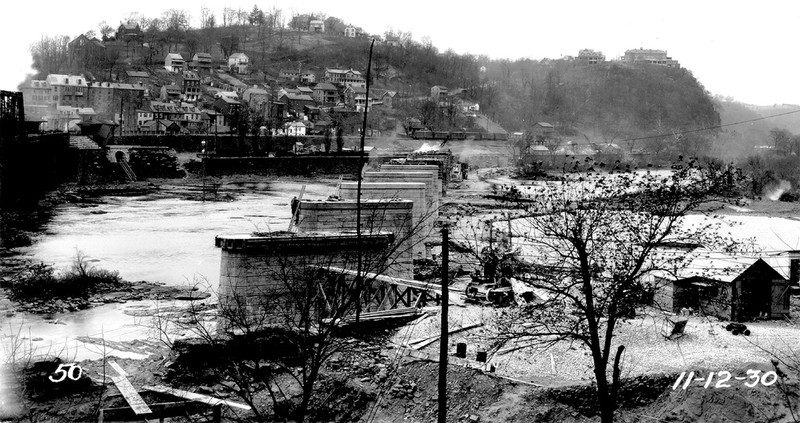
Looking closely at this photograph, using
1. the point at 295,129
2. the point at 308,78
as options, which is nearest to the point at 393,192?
the point at 295,129

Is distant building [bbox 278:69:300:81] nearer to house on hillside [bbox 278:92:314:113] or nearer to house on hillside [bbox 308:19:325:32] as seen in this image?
house on hillside [bbox 278:92:314:113]

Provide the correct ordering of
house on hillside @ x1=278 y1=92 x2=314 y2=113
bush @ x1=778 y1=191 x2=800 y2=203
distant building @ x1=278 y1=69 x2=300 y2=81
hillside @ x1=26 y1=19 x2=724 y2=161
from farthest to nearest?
distant building @ x1=278 y1=69 x2=300 y2=81 < hillside @ x1=26 y1=19 x2=724 y2=161 < house on hillside @ x1=278 y1=92 x2=314 y2=113 < bush @ x1=778 y1=191 x2=800 y2=203

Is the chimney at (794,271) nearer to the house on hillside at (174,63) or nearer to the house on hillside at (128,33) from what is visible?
the house on hillside at (174,63)

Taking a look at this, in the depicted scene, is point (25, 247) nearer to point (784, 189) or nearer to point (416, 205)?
point (416, 205)

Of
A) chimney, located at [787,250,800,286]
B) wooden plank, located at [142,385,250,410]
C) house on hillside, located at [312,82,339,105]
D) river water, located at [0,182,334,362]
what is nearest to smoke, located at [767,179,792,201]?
river water, located at [0,182,334,362]

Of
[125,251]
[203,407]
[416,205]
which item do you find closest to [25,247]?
[125,251]

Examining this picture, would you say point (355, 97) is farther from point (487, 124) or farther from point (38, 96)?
point (38, 96)
